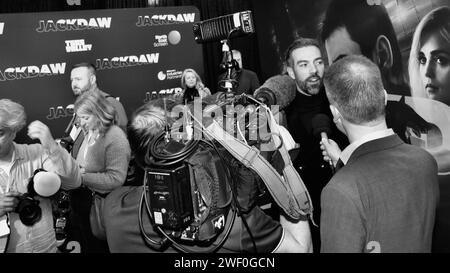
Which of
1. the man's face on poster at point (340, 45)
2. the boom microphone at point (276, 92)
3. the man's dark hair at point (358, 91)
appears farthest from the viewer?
the man's face on poster at point (340, 45)

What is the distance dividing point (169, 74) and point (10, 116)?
261 centimetres

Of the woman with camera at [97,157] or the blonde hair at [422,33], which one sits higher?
the blonde hair at [422,33]

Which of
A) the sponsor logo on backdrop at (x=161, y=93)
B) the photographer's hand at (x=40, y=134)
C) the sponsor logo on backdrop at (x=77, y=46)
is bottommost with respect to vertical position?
the photographer's hand at (x=40, y=134)

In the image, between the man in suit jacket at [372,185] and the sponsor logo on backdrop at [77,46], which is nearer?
the man in suit jacket at [372,185]

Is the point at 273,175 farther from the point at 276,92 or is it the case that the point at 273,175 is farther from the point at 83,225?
the point at 83,225

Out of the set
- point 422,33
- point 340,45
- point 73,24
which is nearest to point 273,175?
point 422,33

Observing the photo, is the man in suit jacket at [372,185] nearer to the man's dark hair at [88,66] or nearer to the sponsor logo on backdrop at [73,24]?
the man's dark hair at [88,66]

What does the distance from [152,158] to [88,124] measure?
1151 millimetres

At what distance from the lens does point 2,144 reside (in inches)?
62.4

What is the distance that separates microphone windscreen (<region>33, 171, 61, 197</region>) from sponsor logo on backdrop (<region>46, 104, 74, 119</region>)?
2257mm

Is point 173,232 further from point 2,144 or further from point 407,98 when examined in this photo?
point 407,98

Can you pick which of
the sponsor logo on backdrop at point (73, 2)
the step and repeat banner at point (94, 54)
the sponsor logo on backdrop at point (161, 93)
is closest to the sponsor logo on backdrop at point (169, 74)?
the step and repeat banner at point (94, 54)

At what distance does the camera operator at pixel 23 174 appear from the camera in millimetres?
1532

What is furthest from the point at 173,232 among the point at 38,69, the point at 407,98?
the point at 38,69
